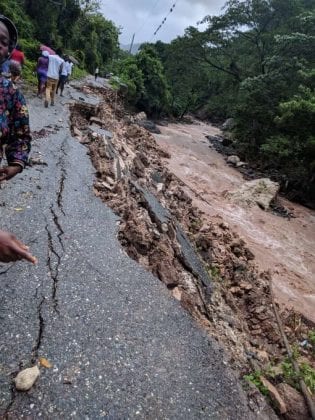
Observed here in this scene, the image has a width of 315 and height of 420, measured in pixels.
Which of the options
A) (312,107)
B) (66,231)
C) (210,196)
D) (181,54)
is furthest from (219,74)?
(66,231)

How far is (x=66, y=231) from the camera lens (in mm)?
4168

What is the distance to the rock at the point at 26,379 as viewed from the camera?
2184 millimetres

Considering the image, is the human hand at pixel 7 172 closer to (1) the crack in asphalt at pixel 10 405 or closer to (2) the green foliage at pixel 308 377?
(1) the crack in asphalt at pixel 10 405

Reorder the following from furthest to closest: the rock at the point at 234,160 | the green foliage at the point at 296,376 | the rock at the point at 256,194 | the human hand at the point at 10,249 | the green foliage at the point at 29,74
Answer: the rock at the point at 234,160, the green foliage at the point at 29,74, the rock at the point at 256,194, the green foliage at the point at 296,376, the human hand at the point at 10,249

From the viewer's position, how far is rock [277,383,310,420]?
3.06 metres

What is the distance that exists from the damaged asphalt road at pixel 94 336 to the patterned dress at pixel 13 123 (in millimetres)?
1212

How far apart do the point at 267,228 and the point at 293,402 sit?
29.7 ft

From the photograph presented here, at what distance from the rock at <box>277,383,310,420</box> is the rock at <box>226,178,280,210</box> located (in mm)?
10272

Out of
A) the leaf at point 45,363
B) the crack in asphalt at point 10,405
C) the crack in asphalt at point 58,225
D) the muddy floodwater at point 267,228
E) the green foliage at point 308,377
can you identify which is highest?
the crack in asphalt at point 10,405

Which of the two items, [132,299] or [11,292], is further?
[132,299]

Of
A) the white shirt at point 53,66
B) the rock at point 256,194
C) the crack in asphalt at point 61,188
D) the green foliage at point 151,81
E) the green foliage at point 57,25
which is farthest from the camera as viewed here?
the green foliage at point 151,81

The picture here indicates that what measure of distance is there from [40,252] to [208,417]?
226cm

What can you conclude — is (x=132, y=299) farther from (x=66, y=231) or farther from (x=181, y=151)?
(x=181, y=151)

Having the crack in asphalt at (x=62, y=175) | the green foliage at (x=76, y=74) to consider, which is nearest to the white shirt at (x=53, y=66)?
the crack in asphalt at (x=62, y=175)
